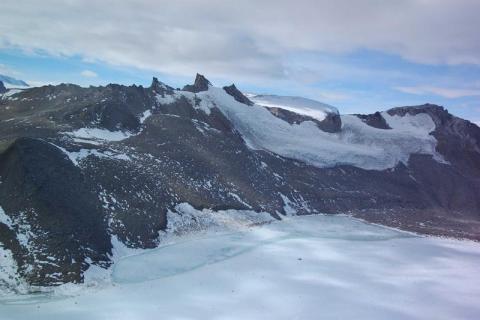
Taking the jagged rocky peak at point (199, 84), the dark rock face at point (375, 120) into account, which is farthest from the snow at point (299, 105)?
the jagged rocky peak at point (199, 84)

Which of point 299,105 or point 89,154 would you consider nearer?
point 89,154

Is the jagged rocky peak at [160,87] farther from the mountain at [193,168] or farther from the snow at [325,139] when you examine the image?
the snow at [325,139]

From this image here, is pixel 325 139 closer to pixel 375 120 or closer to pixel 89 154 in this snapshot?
pixel 375 120

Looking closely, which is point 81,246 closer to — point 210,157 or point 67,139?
point 67,139

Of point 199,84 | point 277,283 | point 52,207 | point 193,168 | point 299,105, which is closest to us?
point 277,283

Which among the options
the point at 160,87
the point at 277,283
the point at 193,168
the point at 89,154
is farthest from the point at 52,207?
the point at 160,87
